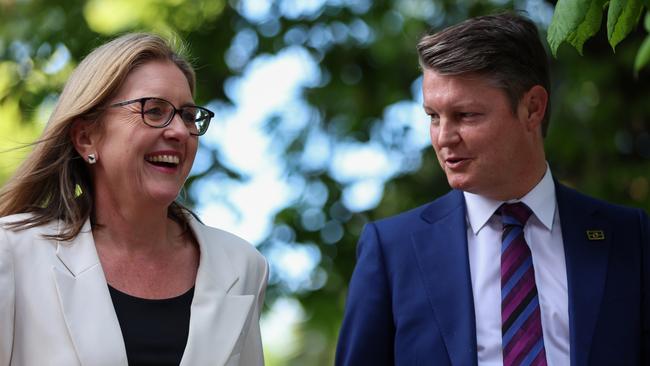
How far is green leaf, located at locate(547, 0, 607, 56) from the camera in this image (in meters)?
3.83

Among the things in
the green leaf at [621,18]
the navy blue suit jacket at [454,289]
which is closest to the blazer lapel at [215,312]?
the navy blue suit jacket at [454,289]

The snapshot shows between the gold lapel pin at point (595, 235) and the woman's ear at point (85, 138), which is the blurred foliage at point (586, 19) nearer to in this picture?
the gold lapel pin at point (595, 235)

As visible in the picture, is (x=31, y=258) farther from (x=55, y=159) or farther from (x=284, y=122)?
(x=284, y=122)

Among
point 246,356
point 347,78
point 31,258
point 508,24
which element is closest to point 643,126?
point 347,78

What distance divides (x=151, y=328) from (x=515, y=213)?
1320 millimetres

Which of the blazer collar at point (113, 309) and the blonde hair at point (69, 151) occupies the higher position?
the blonde hair at point (69, 151)

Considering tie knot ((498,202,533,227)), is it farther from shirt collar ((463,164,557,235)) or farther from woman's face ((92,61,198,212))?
woman's face ((92,61,198,212))

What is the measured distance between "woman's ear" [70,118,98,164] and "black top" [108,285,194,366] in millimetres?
474

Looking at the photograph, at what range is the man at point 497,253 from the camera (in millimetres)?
4266

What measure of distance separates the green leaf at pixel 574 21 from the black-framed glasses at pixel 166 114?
1.24 m

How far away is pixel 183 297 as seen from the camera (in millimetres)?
4320

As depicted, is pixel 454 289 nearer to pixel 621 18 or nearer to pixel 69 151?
pixel 621 18

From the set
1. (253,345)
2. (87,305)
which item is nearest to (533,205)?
(253,345)

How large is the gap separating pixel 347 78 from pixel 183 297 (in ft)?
14.4
